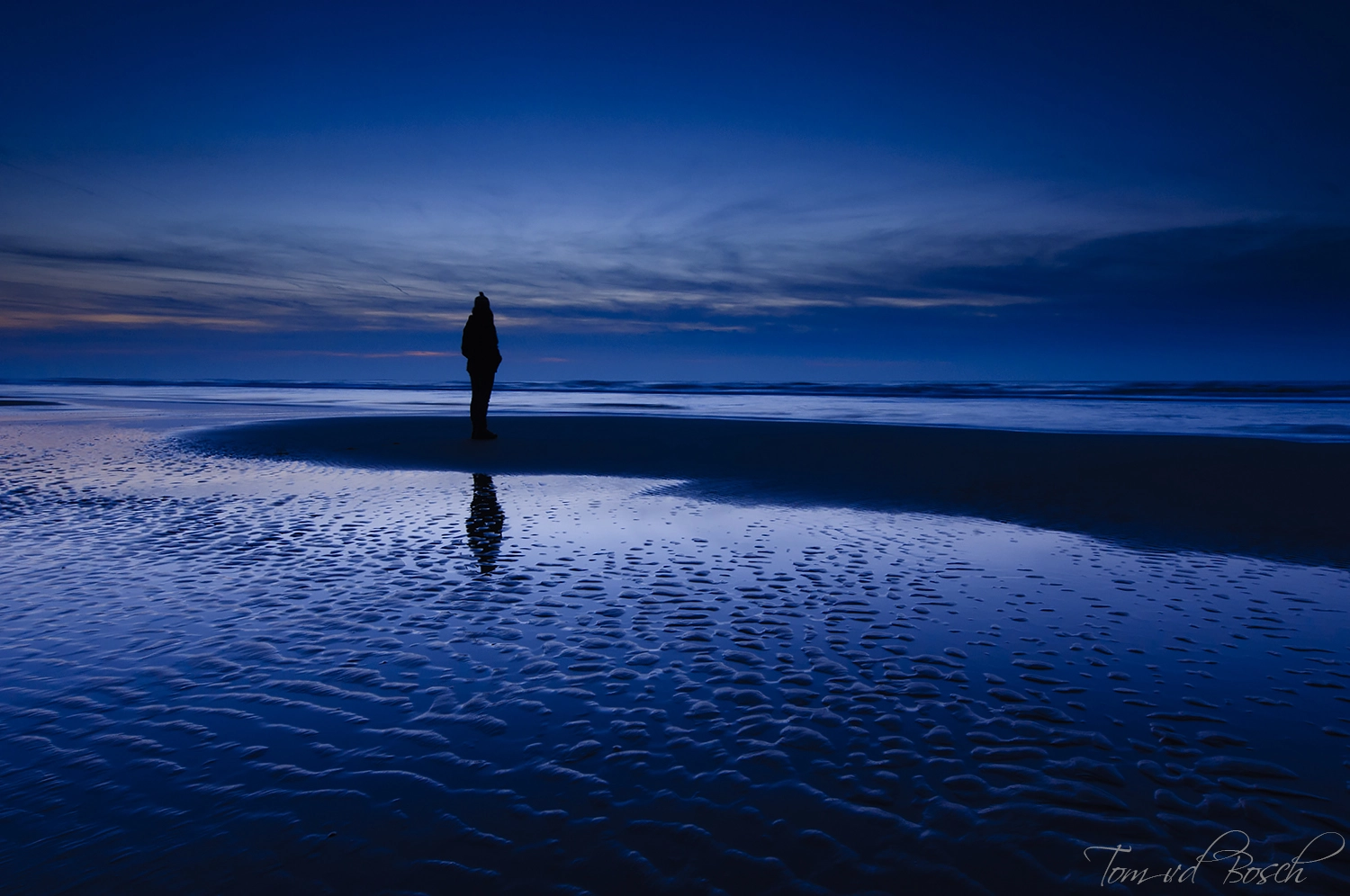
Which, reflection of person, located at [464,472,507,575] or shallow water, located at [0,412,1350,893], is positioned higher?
reflection of person, located at [464,472,507,575]

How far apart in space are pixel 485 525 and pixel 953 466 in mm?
9895

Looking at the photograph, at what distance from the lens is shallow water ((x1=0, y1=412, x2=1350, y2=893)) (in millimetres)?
2992

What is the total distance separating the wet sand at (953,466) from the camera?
32.3 ft

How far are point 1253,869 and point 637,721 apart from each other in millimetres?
2901

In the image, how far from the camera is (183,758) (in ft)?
12.1

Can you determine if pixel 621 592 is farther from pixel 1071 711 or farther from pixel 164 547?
pixel 164 547

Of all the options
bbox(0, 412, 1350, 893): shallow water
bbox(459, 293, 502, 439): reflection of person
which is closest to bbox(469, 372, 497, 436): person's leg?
bbox(459, 293, 502, 439): reflection of person

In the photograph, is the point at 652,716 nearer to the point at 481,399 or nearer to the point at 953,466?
the point at 953,466

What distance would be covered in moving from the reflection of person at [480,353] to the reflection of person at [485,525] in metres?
6.80

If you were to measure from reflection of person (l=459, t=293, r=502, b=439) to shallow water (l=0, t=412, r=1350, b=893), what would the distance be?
1124 cm

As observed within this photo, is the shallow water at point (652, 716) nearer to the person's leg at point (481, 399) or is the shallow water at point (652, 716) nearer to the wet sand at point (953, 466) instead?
the wet sand at point (953, 466)

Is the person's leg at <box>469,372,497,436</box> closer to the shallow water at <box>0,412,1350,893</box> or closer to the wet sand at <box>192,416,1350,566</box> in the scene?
→ the wet sand at <box>192,416,1350,566</box>

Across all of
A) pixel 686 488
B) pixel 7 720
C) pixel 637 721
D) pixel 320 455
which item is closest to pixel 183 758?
pixel 7 720

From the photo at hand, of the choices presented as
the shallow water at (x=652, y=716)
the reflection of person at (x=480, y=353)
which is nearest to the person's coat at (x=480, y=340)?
the reflection of person at (x=480, y=353)
